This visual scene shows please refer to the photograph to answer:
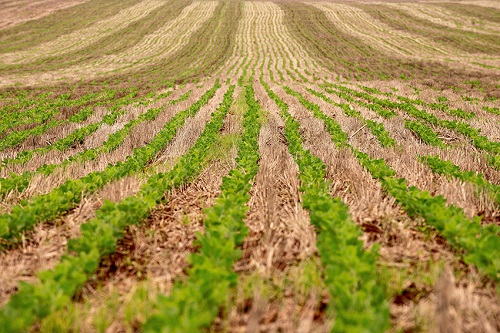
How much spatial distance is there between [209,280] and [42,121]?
10.9m

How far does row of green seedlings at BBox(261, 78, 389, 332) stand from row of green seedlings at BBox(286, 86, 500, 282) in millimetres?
736

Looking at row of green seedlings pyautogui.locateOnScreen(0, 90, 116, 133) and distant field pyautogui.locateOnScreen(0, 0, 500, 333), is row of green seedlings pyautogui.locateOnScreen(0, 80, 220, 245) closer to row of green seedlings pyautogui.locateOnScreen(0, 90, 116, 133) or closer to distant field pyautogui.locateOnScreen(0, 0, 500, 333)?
distant field pyautogui.locateOnScreen(0, 0, 500, 333)

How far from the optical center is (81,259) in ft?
7.84

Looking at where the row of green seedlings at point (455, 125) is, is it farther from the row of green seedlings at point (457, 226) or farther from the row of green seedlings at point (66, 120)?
the row of green seedlings at point (66, 120)

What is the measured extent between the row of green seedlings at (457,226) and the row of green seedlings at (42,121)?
833 cm

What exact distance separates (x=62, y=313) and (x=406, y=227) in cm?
320

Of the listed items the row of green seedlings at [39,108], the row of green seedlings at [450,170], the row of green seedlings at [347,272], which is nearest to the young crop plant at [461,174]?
the row of green seedlings at [450,170]

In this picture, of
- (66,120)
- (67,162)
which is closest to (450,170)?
(67,162)

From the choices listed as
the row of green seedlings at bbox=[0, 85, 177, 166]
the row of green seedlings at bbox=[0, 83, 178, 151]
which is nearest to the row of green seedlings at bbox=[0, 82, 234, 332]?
the row of green seedlings at bbox=[0, 85, 177, 166]

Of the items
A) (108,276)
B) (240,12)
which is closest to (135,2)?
(240,12)

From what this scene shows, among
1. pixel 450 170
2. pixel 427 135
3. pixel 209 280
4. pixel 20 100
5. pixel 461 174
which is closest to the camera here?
pixel 209 280

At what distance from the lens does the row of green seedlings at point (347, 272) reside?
1706mm

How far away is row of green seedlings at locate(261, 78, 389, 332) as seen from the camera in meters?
1.71

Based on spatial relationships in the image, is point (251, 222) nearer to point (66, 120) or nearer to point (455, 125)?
point (455, 125)
